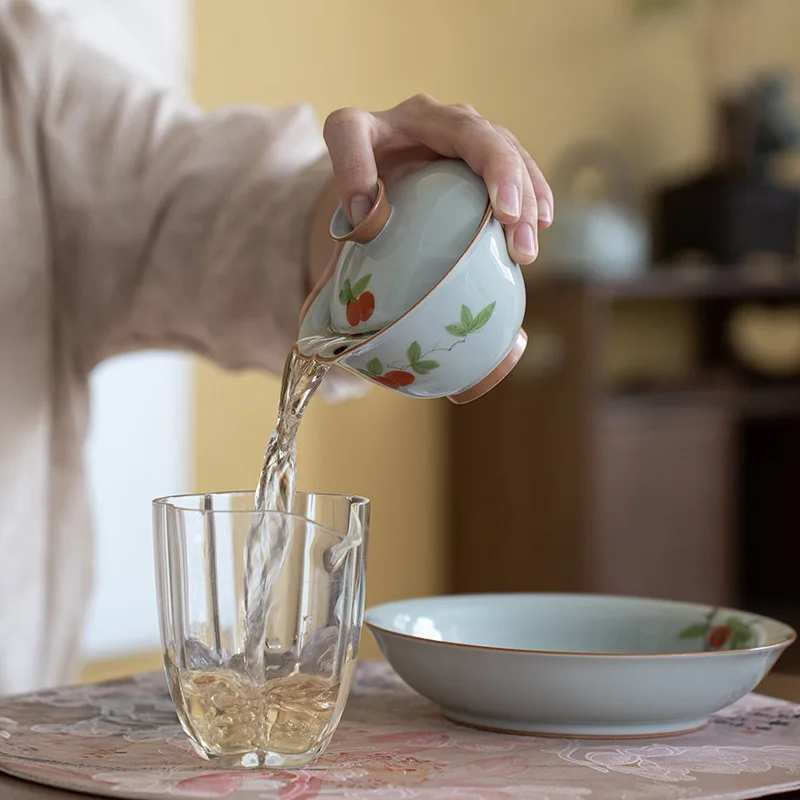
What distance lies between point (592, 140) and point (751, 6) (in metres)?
0.67

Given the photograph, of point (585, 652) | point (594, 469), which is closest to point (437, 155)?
point (585, 652)

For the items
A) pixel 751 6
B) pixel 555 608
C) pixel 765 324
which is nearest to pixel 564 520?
pixel 765 324

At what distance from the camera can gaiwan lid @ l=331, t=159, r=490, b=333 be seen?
70 cm

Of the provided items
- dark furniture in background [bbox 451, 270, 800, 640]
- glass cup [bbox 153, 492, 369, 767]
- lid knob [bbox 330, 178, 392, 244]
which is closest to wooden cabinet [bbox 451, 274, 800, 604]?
dark furniture in background [bbox 451, 270, 800, 640]

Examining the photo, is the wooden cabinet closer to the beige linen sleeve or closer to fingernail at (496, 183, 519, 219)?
the beige linen sleeve

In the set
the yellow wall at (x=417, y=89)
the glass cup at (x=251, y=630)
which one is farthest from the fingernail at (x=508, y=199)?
the yellow wall at (x=417, y=89)

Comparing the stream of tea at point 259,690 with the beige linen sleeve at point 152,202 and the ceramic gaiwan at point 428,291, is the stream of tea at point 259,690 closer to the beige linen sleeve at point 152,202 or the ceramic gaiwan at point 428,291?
the ceramic gaiwan at point 428,291

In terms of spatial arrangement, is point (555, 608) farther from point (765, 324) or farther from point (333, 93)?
point (765, 324)

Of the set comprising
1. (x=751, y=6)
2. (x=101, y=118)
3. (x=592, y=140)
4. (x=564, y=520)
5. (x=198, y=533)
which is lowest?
(x=564, y=520)

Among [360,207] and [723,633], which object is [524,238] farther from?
[723,633]

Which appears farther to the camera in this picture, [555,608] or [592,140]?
[592,140]

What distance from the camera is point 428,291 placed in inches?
27.2

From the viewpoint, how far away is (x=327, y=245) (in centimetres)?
101

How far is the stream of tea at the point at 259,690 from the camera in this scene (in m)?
0.61
